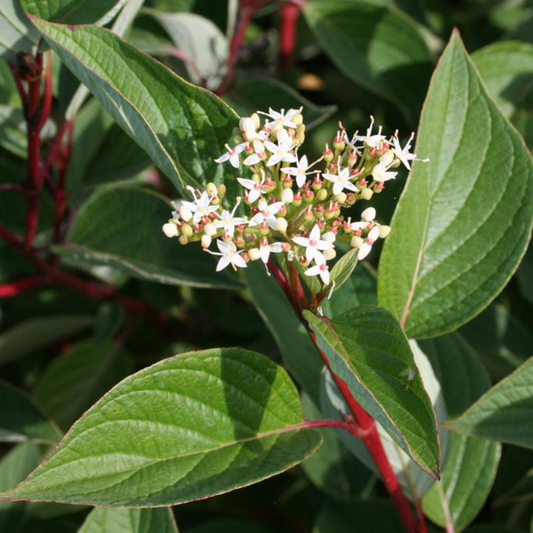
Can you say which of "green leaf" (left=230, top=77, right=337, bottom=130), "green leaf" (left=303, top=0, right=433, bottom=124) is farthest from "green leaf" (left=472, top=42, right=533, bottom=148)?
"green leaf" (left=230, top=77, right=337, bottom=130)

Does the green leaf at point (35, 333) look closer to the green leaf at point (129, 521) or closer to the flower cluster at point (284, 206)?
the green leaf at point (129, 521)

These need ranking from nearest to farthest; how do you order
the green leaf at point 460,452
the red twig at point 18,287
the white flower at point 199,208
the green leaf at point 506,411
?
the white flower at point 199,208 < the green leaf at point 506,411 < the green leaf at point 460,452 < the red twig at point 18,287

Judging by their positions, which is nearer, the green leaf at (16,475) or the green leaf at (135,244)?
the green leaf at (135,244)

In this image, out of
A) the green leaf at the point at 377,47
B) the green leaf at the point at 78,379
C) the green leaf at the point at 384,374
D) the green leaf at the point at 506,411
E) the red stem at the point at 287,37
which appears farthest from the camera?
the red stem at the point at 287,37

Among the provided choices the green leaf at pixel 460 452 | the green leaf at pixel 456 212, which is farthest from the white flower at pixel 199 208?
the green leaf at pixel 460 452

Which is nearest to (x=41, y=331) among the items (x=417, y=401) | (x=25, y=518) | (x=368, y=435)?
(x=25, y=518)
